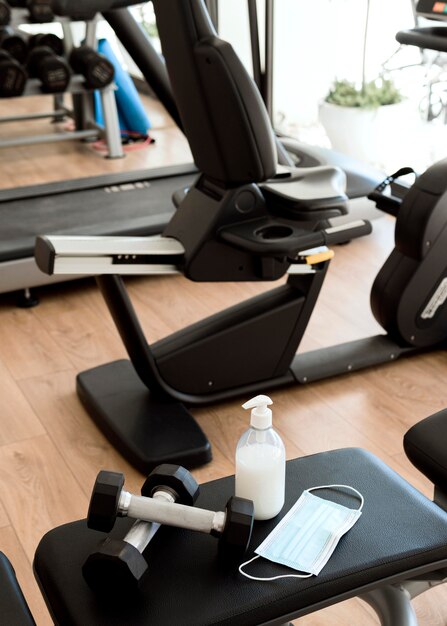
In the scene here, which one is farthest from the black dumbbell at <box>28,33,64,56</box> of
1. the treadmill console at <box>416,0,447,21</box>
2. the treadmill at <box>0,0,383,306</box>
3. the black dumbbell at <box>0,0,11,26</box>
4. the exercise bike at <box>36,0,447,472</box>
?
the treadmill console at <box>416,0,447,21</box>

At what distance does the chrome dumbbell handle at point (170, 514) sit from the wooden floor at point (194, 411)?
59 centimetres

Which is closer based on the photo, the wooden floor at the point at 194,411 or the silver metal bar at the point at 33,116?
the wooden floor at the point at 194,411

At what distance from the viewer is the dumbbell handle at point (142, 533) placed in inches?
46.9

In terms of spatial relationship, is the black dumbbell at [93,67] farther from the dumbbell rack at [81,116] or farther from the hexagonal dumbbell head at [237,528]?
the hexagonal dumbbell head at [237,528]

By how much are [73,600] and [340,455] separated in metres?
0.51

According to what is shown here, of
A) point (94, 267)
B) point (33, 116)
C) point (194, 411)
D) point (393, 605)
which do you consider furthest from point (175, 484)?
point (33, 116)

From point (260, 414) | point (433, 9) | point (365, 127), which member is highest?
point (433, 9)

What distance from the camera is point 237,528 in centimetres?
117

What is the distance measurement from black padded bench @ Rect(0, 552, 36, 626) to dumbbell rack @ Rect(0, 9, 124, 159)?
3196 millimetres

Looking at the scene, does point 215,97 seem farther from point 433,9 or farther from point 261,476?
point 261,476

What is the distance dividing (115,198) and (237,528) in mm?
2445

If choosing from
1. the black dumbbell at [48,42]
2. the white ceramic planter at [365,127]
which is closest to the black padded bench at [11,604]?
the white ceramic planter at [365,127]

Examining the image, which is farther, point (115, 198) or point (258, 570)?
point (115, 198)

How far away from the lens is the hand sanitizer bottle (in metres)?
1.24
